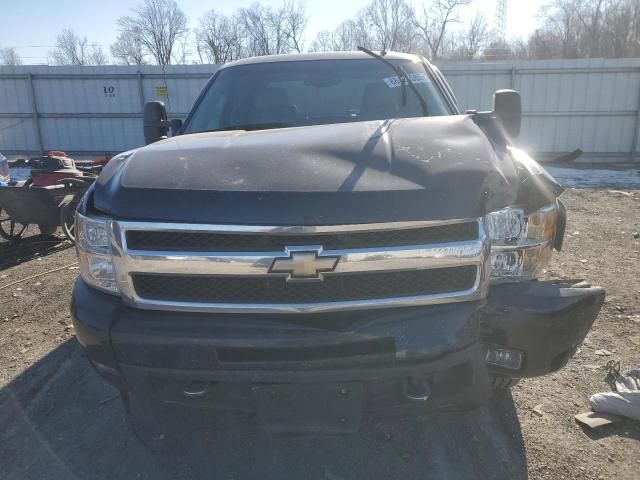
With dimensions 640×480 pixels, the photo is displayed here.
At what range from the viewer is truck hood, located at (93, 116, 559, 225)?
1.82 metres

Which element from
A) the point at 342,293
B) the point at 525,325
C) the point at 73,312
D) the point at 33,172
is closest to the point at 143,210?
the point at 73,312

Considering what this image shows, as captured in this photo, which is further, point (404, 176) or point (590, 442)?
point (590, 442)

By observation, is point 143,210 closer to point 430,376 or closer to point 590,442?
point 430,376

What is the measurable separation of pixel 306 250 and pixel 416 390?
0.70 metres

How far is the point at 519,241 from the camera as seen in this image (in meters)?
1.99

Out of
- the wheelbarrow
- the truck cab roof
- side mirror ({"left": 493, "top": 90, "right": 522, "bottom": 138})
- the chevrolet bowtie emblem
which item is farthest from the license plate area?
the wheelbarrow

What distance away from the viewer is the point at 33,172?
20.6ft

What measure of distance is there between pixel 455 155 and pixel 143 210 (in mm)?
1304

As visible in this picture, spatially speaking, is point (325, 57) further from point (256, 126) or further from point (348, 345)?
point (348, 345)

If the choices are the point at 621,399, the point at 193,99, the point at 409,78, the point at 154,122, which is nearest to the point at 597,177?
the point at 409,78

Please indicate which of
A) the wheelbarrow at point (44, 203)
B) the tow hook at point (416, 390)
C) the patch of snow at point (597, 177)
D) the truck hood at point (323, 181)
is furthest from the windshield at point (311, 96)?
the patch of snow at point (597, 177)

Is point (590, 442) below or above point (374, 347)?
below

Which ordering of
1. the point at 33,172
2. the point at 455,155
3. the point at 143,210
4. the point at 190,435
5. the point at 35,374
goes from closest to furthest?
the point at 143,210, the point at 455,155, the point at 190,435, the point at 35,374, the point at 33,172

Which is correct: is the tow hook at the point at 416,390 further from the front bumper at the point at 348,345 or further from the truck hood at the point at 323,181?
the truck hood at the point at 323,181
